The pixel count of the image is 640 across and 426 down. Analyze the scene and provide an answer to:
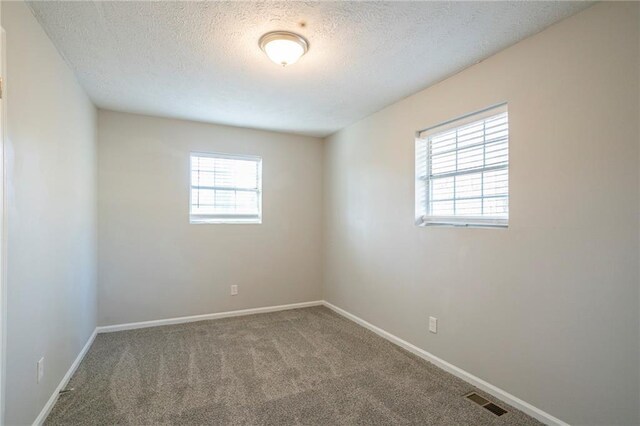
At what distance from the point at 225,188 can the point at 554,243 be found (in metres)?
3.55

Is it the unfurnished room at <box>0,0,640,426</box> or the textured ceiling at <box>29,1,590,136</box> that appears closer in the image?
the unfurnished room at <box>0,0,640,426</box>

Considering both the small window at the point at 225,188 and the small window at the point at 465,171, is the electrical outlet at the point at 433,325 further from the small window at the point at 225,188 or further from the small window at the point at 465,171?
the small window at the point at 225,188

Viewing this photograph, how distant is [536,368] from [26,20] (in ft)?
12.1

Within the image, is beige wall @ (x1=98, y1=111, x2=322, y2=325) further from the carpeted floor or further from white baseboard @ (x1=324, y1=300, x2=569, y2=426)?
white baseboard @ (x1=324, y1=300, x2=569, y2=426)

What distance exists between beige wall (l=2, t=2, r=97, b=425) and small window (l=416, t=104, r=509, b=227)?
9.38ft

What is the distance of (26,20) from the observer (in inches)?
73.4

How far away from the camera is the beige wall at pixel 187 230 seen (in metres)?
3.71

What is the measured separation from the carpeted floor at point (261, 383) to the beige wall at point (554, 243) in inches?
13.5

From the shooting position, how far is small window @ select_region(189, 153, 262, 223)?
4.16 meters

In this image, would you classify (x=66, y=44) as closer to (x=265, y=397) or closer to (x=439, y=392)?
(x=265, y=397)

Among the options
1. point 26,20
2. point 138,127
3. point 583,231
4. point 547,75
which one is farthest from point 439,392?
point 138,127

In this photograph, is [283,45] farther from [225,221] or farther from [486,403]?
[486,403]

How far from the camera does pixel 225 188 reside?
4312mm

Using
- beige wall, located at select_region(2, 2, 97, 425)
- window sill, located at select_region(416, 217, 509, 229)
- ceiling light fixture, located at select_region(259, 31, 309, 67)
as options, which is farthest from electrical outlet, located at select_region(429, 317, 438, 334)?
beige wall, located at select_region(2, 2, 97, 425)
